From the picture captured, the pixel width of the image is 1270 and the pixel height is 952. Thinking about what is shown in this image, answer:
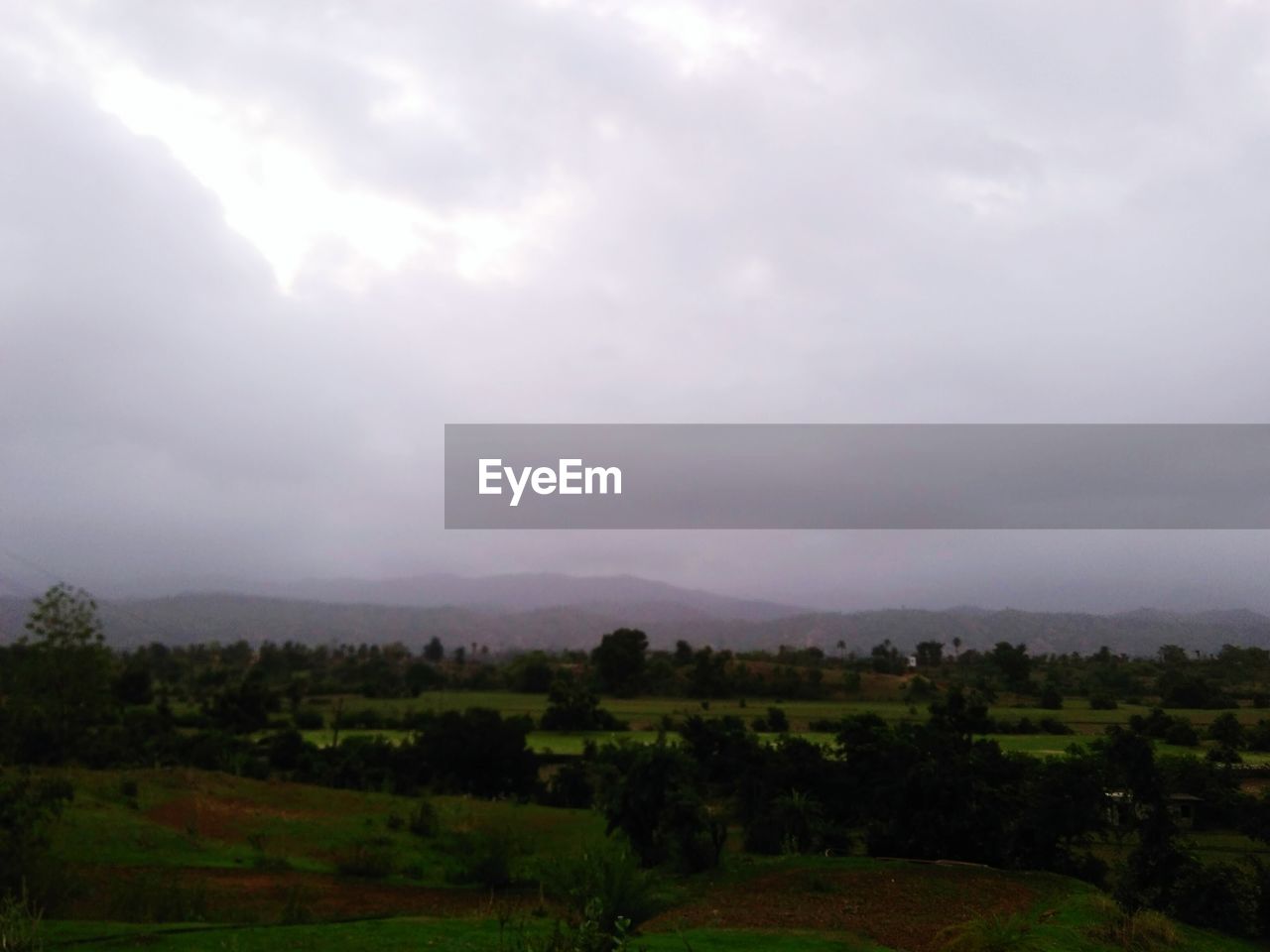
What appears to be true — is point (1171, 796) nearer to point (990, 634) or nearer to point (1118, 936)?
point (1118, 936)

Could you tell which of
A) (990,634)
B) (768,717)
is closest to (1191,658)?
(990,634)

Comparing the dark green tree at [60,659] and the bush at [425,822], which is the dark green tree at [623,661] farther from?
the bush at [425,822]

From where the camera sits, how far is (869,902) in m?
12.6

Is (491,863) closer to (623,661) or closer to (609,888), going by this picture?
(609,888)

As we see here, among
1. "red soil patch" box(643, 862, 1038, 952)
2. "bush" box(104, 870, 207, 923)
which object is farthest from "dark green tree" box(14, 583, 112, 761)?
"red soil patch" box(643, 862, 1038, 952)

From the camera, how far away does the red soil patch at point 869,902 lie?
11078mm

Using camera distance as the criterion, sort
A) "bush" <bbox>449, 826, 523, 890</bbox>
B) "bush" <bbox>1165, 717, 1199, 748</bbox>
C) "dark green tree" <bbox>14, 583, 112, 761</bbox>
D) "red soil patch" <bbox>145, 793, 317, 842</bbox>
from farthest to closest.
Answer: "dark green tree" <bbox>14, 583, 112, 761</bbox>, "red soil patch" <bbox>145, 793, 317, 842</bbox>, "bush" <bbox>449, 826, 523, 890</bbox>, "bush" <bbox>1165, 717, 1199, 748</bbox>

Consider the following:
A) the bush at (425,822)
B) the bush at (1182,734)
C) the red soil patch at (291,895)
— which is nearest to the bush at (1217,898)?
the bush at (1182,734)

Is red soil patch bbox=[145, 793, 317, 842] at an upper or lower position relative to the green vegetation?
lower

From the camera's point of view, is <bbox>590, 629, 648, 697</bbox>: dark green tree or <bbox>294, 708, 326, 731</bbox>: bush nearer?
<bbox>294, 708, 326, 731</bbox>: bush

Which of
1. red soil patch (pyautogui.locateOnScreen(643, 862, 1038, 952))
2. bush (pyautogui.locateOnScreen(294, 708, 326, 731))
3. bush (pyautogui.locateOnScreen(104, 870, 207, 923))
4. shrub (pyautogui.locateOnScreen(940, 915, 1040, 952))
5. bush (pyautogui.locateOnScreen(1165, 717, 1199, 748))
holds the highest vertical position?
bush (pyautogui.locateOnScreen(1165, 717, 1199, 748))

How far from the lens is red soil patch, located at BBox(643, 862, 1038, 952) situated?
11078 millimetres

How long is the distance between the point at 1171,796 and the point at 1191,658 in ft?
25.6

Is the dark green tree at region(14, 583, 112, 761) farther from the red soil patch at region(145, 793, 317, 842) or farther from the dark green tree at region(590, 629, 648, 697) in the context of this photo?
the dark green tree at region(590, 629, 648, 697)
